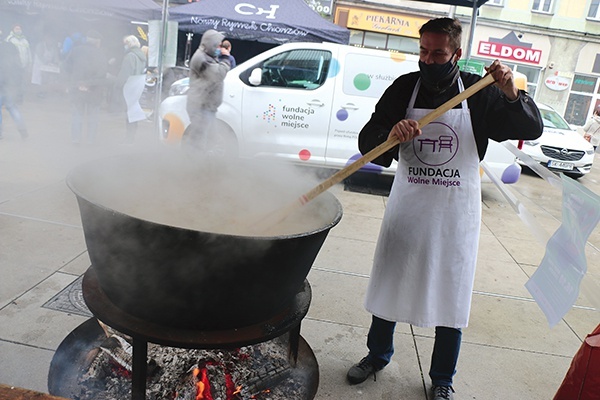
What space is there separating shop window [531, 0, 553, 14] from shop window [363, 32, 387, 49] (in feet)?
19.8

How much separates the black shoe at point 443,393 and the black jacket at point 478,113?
1216mm

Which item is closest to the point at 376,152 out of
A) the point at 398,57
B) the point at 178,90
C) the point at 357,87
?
the point at 357,87

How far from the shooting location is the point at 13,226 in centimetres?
397

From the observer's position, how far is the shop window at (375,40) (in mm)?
18344

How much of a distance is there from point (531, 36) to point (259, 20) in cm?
1443

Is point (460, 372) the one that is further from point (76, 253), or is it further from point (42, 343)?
point (76, 253)

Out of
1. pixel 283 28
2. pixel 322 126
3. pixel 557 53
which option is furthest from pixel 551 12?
pixel 322 126

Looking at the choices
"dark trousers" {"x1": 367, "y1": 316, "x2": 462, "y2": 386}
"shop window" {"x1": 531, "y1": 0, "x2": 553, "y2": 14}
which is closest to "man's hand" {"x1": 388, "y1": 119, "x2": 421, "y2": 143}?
"dark trousers" {"x1": 367, "y1": 316, "x2": 462, "y2": 386}

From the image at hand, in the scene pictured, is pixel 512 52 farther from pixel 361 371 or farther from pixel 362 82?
pixel 361 371

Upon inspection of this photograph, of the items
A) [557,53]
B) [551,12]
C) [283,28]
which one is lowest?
[283,28]

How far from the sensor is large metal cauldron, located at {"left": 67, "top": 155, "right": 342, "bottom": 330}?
56.3 inches

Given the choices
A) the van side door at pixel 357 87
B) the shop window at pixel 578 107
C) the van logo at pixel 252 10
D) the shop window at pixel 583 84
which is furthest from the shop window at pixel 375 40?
the van side door at pixel 357 87

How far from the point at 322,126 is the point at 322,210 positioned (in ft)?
15.0

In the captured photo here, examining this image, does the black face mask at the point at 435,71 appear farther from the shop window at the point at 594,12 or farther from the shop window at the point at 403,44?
the shop window at the point at 594,12
